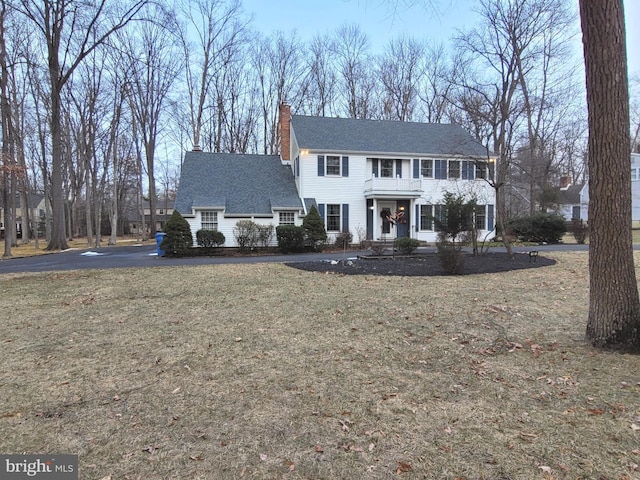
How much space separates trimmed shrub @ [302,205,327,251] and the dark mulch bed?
17.4 ft

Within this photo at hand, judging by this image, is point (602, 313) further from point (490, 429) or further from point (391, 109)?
point (391, 109)

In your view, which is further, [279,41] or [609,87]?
[279,41]

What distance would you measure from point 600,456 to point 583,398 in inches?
36.4

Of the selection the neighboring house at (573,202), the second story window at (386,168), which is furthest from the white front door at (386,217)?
the neighboring house at (573,202)

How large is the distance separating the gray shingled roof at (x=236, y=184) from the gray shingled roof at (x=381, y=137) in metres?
2.79

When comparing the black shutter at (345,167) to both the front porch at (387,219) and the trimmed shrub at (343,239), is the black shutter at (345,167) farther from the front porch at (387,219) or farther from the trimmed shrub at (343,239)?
the trimmed shrub at (343,239)

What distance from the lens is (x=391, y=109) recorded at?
34.6 metres

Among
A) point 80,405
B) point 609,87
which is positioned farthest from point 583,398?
point 80,405

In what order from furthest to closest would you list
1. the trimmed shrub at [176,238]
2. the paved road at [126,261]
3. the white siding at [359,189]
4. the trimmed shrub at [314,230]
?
the white siding at [359,189] < the trimmed shrub at [314,230] < the trimmed shrub at [176,238] < the paved road at [126,261]

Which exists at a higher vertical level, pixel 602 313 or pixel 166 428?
pixel 602 313

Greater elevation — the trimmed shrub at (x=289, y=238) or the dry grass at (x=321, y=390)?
the trimmed shrub at (x=289, y=238)

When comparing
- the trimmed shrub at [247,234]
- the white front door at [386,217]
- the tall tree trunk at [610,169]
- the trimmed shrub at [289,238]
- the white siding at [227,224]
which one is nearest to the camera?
the tall tree trunk at [610,169]

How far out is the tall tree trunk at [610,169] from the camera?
4062 mm

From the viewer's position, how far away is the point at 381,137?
23547 millimetres
